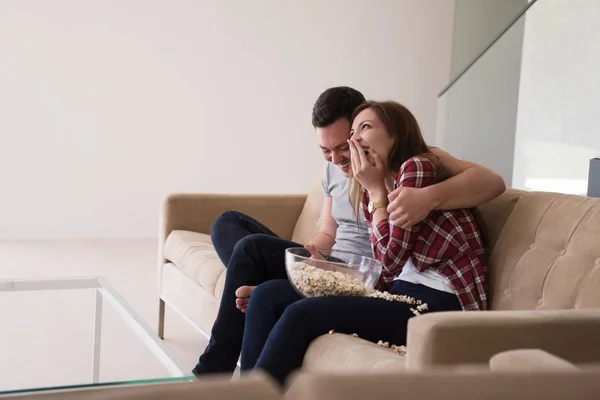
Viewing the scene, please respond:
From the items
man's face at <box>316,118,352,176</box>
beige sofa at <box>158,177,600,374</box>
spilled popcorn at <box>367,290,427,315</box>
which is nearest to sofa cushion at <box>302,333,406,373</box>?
beige sofa at <box>158,177,600,374</box>

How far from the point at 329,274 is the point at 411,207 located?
0.27m

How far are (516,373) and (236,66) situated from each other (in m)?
5.68

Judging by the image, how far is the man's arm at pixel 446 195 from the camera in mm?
2014

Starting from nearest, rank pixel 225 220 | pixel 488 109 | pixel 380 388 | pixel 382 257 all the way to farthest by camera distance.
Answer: pixel 380 388 → pixel 382 257 → pixel 225 220 → pixel 488 109

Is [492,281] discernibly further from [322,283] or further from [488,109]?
[488,109]

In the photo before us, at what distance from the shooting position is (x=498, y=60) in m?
4.27

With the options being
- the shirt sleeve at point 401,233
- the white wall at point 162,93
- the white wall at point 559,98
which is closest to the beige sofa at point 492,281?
the shirt sleeve at point 401,233

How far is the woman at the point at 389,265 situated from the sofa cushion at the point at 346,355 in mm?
45

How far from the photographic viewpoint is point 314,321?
1.89 meters

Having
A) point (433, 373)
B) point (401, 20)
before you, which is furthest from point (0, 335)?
point (401, 20)

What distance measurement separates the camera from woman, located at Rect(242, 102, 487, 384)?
1.89m

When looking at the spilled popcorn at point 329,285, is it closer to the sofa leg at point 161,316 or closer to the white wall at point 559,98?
the sofa leg at point 161,316

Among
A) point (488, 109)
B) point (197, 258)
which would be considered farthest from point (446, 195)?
point (488, 109)

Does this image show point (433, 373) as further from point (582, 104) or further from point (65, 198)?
point (65, 198)
